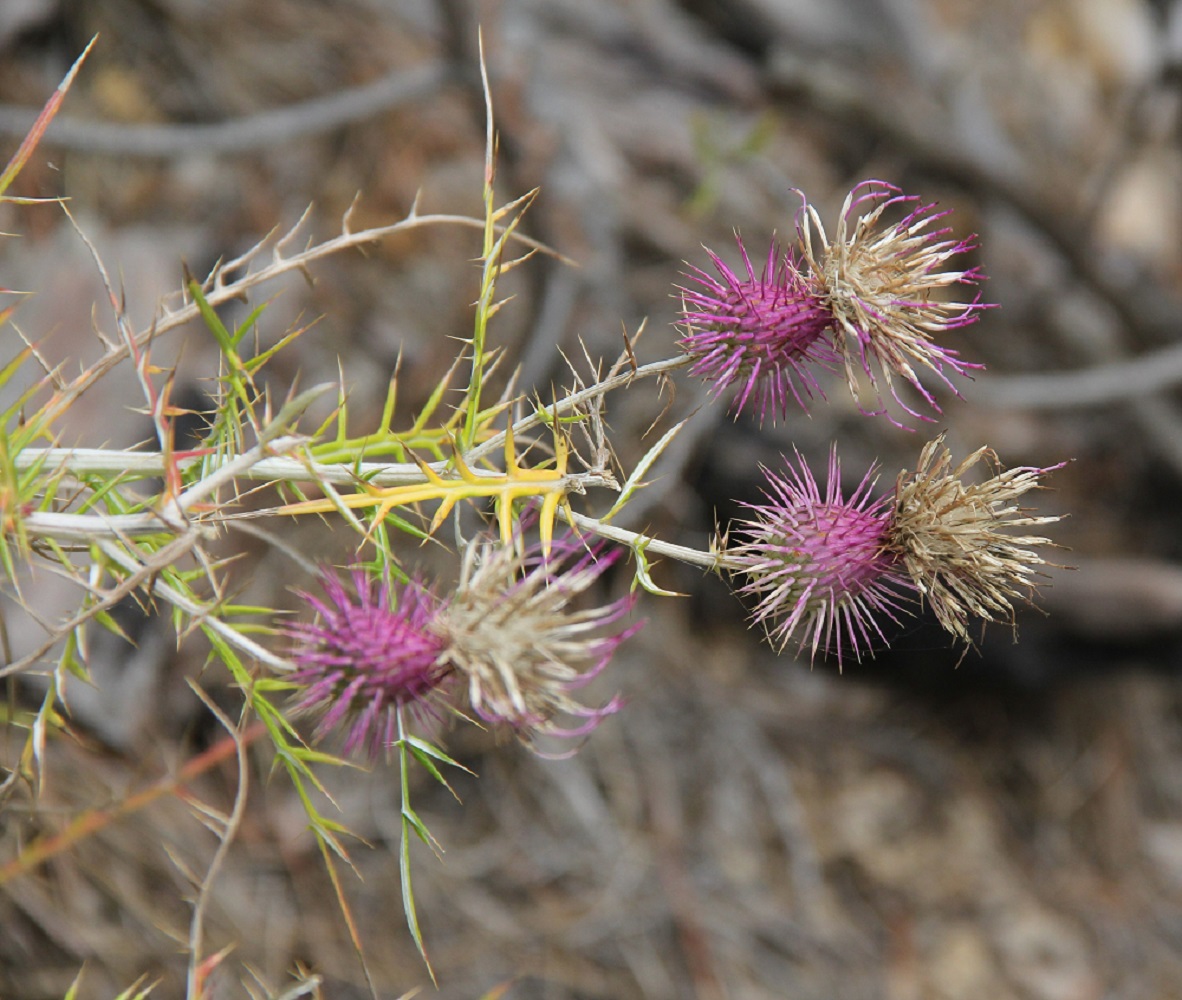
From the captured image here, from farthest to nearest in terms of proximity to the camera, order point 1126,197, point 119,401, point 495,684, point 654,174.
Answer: point 1126,197 < point 654,174 < point 119,401 < point 495,684

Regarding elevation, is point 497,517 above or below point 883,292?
below

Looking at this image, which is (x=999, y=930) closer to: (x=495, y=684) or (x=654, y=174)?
(x=654, y=174)

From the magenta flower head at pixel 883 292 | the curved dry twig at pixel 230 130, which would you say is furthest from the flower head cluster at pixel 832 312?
the curved dry twig at pixel 230 130

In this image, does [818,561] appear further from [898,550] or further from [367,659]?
[367,659]

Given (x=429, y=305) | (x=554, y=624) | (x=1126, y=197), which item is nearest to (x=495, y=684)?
(x=554, y=624)

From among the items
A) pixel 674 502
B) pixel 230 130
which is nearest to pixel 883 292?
pixel 674 502

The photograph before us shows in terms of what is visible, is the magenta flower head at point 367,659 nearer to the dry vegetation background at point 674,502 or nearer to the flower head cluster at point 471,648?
the flower head cluster at point 471,648
